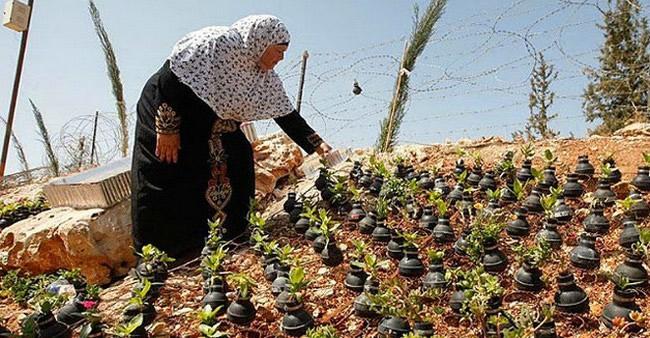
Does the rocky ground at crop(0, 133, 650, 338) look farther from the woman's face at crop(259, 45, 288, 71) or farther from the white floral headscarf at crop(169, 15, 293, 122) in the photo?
the woman's face at crop(259, 45, 288, 71)

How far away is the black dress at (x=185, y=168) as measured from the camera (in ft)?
9.62

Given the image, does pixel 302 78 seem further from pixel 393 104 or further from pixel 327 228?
pixel 327 228

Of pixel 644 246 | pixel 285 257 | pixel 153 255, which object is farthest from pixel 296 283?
pixel 644 246

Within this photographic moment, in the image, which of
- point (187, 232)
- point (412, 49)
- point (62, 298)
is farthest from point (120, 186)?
point (412, 49)

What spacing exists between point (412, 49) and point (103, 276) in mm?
4073

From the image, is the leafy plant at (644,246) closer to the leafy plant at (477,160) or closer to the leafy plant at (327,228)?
the leafy plant at (327,228)

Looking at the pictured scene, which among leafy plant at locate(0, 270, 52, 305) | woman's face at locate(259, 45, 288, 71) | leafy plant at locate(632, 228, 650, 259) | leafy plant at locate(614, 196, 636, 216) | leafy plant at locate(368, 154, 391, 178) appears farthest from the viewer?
leafy plant at locate(368, 154, 391, 178)

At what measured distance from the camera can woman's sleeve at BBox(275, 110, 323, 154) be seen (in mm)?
3236

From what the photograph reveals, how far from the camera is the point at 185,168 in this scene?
121 inches

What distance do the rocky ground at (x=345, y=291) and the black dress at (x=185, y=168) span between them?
284mm

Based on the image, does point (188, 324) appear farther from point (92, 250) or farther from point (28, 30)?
point (28, 30)

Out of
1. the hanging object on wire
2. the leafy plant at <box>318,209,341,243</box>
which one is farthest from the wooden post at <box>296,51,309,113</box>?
the leafy plant at <box>318,209,341,243</box>

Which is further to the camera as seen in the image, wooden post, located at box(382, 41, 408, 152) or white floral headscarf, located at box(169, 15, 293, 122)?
wooden post, located at box(382, 41, 408, 152)

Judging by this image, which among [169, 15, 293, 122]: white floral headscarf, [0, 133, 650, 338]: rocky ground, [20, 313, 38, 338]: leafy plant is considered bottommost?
[0, 133, 650, 338]: rocky ground
